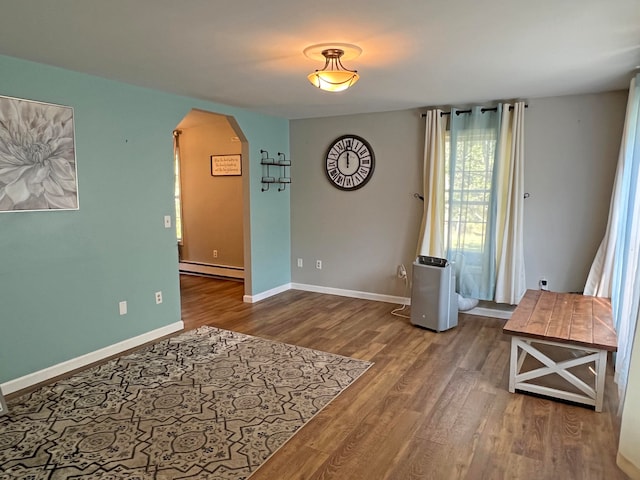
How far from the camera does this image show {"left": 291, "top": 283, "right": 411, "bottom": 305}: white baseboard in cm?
519

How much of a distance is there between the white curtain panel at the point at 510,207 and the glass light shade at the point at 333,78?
2.22m

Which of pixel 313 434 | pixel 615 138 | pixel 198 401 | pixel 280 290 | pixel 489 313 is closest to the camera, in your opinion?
pixel 313 434

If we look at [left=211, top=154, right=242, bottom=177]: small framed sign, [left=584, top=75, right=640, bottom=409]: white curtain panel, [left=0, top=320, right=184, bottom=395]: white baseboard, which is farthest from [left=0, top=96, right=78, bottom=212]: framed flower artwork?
[left=584, top=75, right=640, bottom=409]: white curtain panel

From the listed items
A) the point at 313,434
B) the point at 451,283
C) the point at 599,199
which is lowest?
the point at 313,434

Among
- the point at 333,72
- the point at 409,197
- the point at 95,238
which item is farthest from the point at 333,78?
the point at 409,197

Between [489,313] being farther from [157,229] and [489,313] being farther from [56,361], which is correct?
[56,361]

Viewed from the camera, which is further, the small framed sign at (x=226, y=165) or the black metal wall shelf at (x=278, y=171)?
the small framed sign at (x=226, y=165)

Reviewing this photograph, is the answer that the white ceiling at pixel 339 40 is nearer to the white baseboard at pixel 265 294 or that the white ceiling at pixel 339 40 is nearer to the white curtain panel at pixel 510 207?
the white curtain panel at pixel 510 207

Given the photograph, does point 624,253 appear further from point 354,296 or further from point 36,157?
point 36,157

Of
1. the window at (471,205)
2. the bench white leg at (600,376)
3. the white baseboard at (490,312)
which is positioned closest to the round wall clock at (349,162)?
the window at (471,205)

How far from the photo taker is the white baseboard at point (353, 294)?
5.19 metres

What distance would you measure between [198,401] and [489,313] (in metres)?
3.28

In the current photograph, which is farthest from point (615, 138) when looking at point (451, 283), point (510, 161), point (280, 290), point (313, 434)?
point (280, 290)

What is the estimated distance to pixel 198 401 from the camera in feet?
9.23
